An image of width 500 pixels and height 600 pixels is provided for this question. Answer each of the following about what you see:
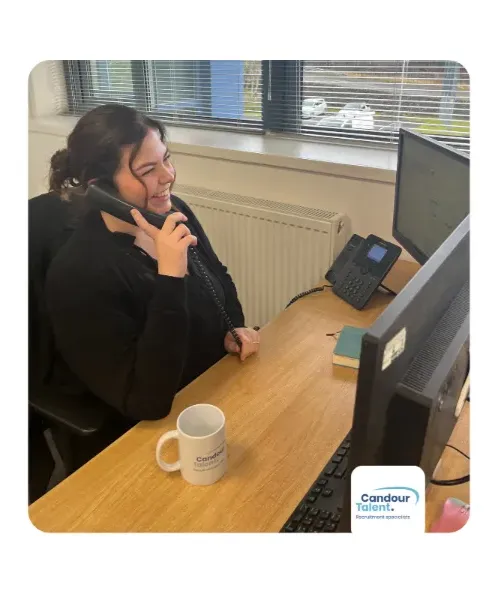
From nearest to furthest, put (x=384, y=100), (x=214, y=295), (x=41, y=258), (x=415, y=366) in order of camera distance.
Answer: (x=415, y=366) → (x=41, y=258) → (x=214, y=295) → (x=384, y=100)

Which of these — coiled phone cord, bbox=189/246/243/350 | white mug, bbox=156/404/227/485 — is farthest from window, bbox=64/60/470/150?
white mug, bbox=156/404/227/485

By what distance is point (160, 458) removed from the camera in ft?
2.67

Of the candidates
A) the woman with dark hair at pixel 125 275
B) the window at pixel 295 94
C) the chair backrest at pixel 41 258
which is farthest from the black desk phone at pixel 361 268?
the chair backrest at pixel 41 258

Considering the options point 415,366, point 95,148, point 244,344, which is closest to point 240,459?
point 244,344

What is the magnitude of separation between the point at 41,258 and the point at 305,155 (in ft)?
2.33

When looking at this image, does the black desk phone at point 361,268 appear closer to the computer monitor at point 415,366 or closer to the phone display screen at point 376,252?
the phone display screen at point 376,252

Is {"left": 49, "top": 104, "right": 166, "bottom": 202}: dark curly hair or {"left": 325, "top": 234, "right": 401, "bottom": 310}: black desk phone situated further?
{"left": 325, "top": 234, "right": 401, "bottom": 310}: black desk phone

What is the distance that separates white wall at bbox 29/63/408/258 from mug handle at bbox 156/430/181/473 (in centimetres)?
40

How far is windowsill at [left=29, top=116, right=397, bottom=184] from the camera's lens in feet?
3.73

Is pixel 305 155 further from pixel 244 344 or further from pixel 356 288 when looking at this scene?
pixel 244 344

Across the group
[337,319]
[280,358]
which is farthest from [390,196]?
[280,358]

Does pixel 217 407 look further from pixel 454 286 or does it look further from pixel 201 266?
pixel 454 286

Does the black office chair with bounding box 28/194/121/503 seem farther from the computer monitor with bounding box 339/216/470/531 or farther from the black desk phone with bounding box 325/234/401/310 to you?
the black desk phone with bounding box 325/234/401/310
